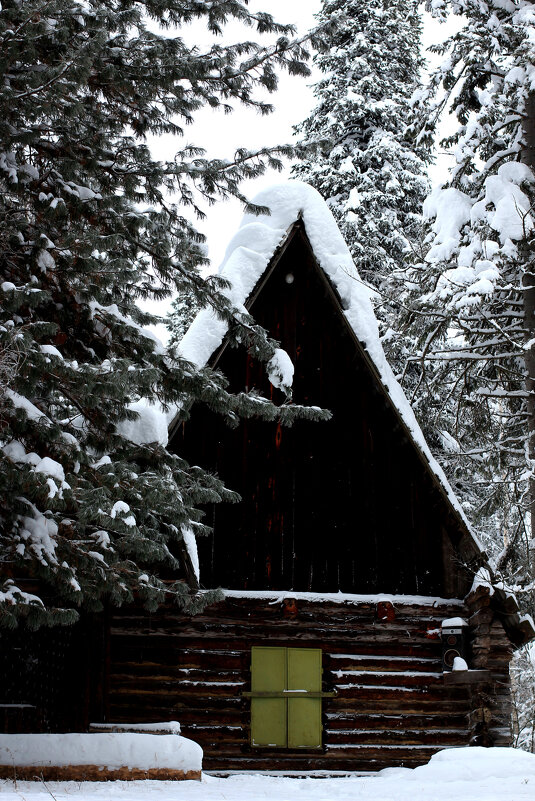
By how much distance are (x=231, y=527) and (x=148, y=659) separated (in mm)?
2134

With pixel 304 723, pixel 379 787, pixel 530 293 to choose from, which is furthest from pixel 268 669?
pixel 530 293

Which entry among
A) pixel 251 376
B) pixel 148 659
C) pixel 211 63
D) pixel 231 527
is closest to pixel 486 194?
pixel 251 376

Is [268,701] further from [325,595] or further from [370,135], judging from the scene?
[370,135]

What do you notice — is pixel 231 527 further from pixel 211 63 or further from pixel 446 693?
pixel 211 63

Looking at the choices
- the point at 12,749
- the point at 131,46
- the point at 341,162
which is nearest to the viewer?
the point at 12,749

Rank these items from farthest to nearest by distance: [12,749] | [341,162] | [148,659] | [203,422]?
1. [341,162]
2. [203,422]
3. [148,659]
4. [12,749]

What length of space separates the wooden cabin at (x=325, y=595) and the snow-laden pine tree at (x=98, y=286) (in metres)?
1.82

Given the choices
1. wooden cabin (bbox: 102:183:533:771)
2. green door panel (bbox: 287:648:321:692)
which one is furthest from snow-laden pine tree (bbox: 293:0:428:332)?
green door panel (bbox: 287:648:321:692)

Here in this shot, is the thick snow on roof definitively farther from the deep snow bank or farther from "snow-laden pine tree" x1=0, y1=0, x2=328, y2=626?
the deep snow bank

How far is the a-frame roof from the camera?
11164mm

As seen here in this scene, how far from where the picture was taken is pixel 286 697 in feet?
36.1

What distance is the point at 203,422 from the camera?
11672 mm

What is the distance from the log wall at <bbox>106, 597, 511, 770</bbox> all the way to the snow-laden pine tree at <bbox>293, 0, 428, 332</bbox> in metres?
10.3

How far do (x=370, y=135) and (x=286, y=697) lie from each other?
15436mm
